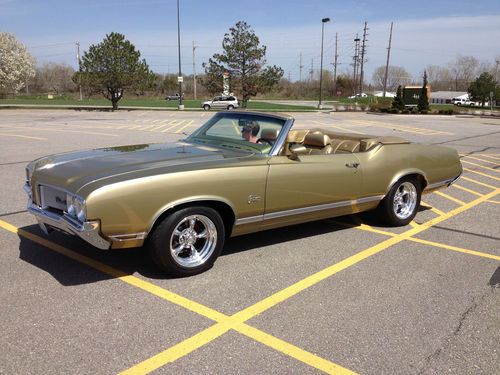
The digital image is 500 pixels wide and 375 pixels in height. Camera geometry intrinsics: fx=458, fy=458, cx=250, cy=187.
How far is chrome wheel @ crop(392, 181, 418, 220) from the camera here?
5.68 meters

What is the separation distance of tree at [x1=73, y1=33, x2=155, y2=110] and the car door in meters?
34.7

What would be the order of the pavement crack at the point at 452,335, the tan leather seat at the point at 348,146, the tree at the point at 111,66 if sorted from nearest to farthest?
1. the pavement crack at the point at 452,335
2. the tan leather seat at the point at 348,146
3. the tree at the point at 111,66

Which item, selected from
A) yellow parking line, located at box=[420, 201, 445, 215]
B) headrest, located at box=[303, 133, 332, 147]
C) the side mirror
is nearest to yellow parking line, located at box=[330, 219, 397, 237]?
headrest, located at box=[303, 133, 332, 147]

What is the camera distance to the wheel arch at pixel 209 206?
370 cm

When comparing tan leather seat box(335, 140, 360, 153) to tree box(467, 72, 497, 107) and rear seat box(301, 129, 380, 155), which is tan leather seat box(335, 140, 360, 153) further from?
tree box(467, 72, 497, 107)

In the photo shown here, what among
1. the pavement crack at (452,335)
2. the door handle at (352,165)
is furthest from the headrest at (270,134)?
the pavement crack at (452,335)

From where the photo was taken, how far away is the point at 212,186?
3.90m

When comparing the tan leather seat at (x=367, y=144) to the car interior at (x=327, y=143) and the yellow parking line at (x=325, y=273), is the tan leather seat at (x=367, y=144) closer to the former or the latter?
the car interior at (x=327, y=143)

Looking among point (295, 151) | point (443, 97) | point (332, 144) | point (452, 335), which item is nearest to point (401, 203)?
point (332, 144)

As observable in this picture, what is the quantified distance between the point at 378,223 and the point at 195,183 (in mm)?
2881

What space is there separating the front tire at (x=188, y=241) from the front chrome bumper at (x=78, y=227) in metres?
0.43

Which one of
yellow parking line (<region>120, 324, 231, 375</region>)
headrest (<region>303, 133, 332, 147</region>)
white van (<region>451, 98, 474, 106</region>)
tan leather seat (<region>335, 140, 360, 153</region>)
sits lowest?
yellow parking line (<region>120, 324, 231, 375</region>)

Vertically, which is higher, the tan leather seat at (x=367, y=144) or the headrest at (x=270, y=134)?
the headrest at (x=270, y=134)

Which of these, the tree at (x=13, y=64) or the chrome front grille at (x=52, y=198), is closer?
the chrome front grille at (x=52, y=198)
